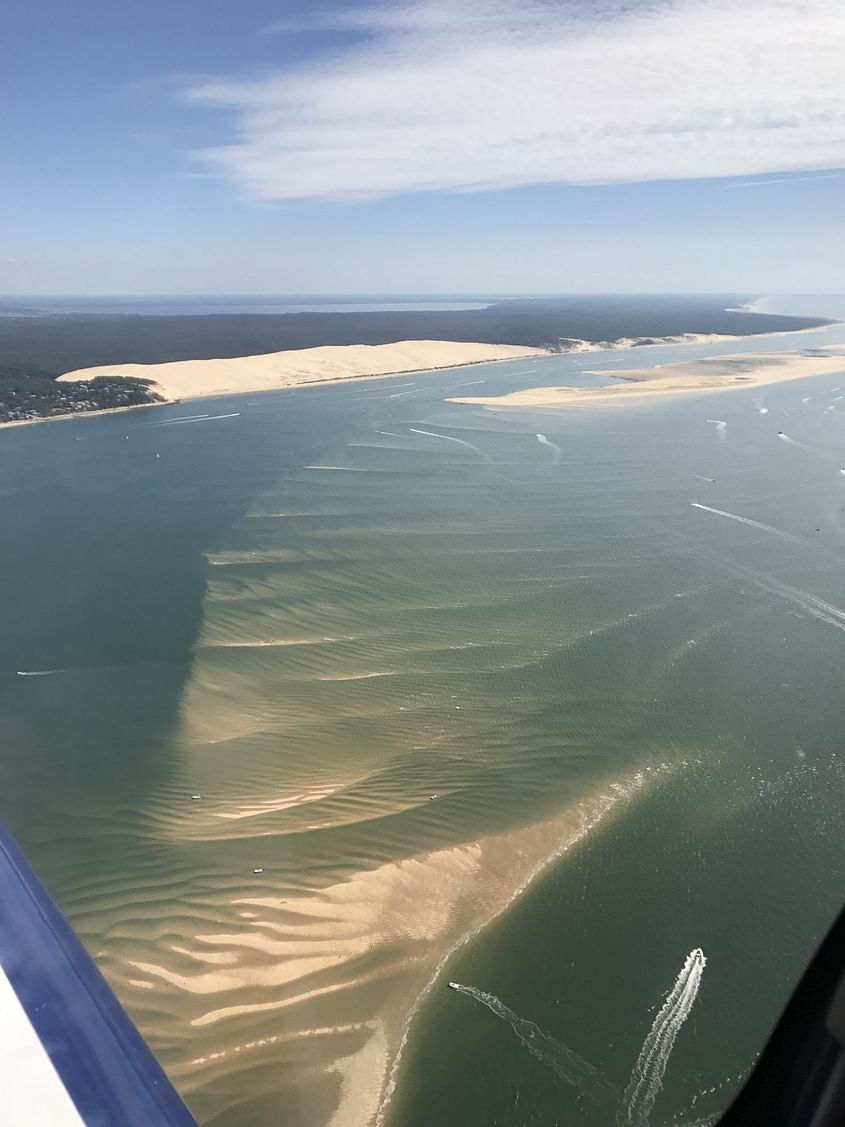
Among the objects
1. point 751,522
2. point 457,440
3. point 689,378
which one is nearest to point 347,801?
point 751,522

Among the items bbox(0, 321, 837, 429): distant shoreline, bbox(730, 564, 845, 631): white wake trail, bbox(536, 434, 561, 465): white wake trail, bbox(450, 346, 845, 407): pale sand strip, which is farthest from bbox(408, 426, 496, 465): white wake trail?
bbox(730, 564, 845, 631): white wake trail

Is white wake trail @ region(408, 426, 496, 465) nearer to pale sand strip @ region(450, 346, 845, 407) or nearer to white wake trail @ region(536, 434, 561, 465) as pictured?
white wake trail @ region(536, 434, 561, 465)

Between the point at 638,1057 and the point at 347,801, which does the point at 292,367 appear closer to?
the point at 347,801

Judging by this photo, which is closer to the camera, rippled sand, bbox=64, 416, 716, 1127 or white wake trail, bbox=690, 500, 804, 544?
rippled sand, bbox=64, 416, 716, 1127

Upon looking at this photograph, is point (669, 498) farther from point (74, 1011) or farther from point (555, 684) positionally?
point (74, 1011)

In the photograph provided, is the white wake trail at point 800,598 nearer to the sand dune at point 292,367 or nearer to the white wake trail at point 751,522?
the white wake trail at point 751,522

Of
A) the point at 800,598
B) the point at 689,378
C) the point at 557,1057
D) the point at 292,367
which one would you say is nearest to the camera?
the point at 557,1057
